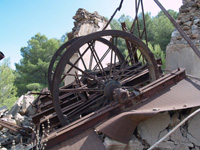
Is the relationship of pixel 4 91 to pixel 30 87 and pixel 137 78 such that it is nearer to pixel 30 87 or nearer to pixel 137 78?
pixel 30 87

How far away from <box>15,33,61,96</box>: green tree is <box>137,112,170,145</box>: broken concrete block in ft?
55.8

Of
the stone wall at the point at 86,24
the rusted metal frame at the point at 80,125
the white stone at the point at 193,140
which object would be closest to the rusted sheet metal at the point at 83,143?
the rusted metal frame at the point at 80,125

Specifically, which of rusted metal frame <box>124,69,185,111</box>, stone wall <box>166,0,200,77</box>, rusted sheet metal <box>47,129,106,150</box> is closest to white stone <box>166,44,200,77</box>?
stone wall <box>166,0,200,77</box>

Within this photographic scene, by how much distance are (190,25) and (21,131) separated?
5695mm

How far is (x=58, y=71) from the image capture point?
305cm

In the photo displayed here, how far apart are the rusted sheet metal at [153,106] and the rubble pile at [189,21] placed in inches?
88.1

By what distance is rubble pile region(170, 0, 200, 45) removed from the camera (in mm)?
5340

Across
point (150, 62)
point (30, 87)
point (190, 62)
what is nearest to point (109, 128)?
point (150, 62)

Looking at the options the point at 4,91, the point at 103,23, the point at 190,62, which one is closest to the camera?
the point at 190,62

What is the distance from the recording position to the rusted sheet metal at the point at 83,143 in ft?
8.25

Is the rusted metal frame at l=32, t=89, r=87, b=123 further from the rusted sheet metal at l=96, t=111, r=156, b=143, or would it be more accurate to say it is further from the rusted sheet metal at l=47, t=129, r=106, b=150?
the rusted sheet metal at l=96, t=111, r=156, b=143

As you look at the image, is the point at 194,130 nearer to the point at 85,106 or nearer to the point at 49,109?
the point at 85,106

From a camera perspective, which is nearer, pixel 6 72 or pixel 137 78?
pixel 137 78

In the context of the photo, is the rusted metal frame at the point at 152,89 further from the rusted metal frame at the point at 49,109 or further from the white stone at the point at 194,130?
the rusted metal frame at the point at 49,109
